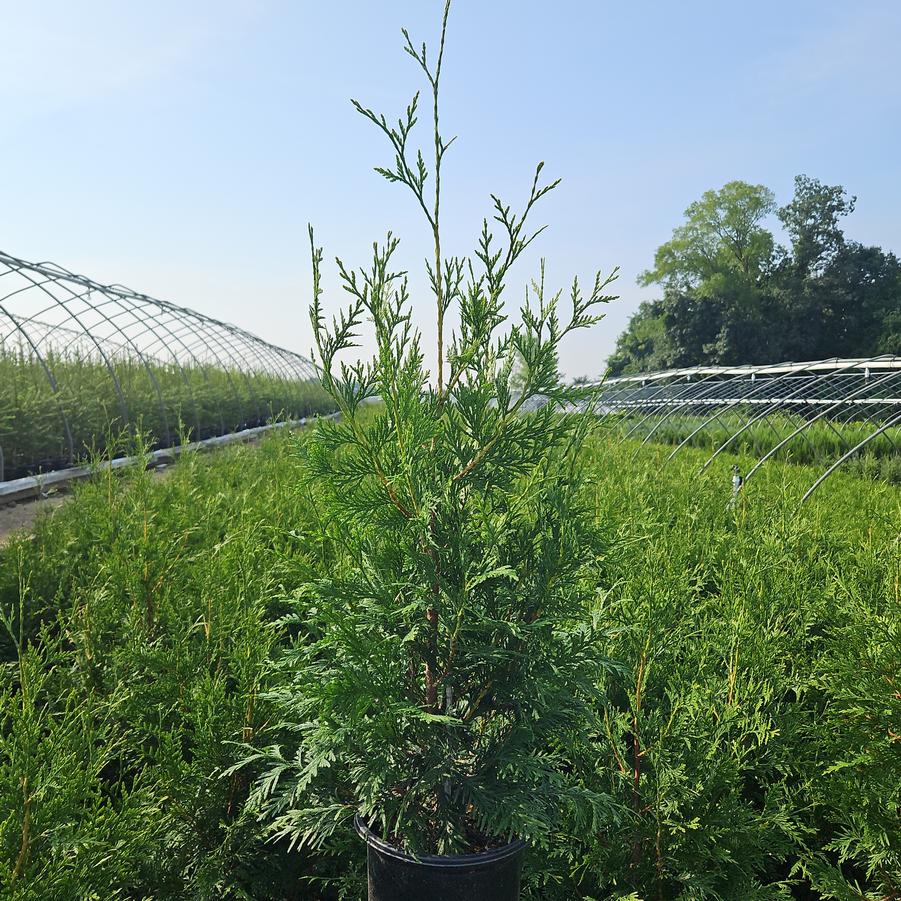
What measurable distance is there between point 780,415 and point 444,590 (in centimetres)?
2093

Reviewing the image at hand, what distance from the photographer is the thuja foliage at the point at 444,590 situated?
6.26ft

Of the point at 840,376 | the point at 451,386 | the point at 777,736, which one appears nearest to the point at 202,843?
the point at 451,386

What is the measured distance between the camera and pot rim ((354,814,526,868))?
182cm

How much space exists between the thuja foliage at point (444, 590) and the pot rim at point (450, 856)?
3cm

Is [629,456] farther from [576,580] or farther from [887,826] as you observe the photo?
[576,580]

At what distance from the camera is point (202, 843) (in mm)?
2471

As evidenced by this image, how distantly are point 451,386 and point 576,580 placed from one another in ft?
2.27

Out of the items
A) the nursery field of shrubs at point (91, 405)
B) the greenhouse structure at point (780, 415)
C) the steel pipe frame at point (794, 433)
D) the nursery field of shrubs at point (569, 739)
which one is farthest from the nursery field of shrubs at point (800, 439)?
the nursery field of shrubs at point (569, 739)

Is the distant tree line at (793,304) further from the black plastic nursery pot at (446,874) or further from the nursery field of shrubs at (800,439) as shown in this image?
the black plastic nursery pot at (446,874)

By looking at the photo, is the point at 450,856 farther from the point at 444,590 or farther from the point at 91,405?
the point at 91,405

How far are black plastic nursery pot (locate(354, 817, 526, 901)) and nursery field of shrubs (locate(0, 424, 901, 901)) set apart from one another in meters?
0.23

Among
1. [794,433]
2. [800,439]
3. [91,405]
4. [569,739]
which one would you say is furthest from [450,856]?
[800,439]

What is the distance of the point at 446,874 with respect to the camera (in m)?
1.82

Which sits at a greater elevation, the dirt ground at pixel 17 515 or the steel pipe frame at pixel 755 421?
the dirt ground at pixel 17 515
